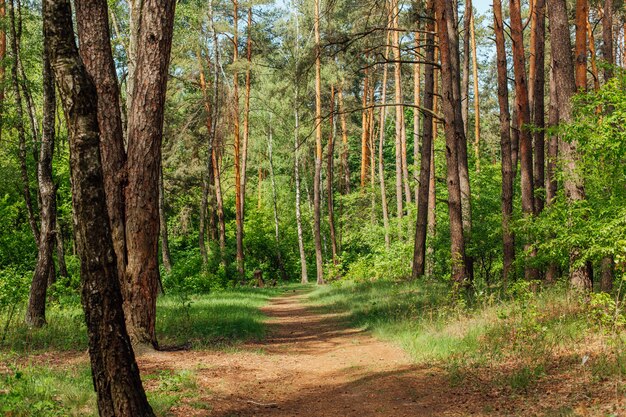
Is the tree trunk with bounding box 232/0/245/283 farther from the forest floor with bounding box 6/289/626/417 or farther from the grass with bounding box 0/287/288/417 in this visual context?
the forest floor with bounding box 6/289/626/417

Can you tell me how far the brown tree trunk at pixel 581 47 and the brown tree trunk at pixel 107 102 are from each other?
28.4 ft

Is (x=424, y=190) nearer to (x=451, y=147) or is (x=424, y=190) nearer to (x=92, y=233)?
(x=451, y=147)

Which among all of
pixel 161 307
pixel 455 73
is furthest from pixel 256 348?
pixel 455 73

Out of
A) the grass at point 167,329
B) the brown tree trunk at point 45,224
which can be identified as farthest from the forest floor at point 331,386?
the brown tree trunk at point 45,224

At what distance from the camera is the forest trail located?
6.39 metres

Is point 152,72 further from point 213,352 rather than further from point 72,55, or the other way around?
point 213,352

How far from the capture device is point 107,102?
831cm

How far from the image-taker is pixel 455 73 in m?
18.0

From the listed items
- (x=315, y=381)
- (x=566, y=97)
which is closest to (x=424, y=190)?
(x=566, y=97)

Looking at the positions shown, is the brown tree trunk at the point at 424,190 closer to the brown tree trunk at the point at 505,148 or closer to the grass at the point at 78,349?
the brown tree trunk at the point at 505,148

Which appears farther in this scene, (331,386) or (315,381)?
(315,381)

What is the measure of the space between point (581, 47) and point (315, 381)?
30.6ft

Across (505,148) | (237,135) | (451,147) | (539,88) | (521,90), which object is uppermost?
(237,135)

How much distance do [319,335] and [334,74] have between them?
2167 centimetres
